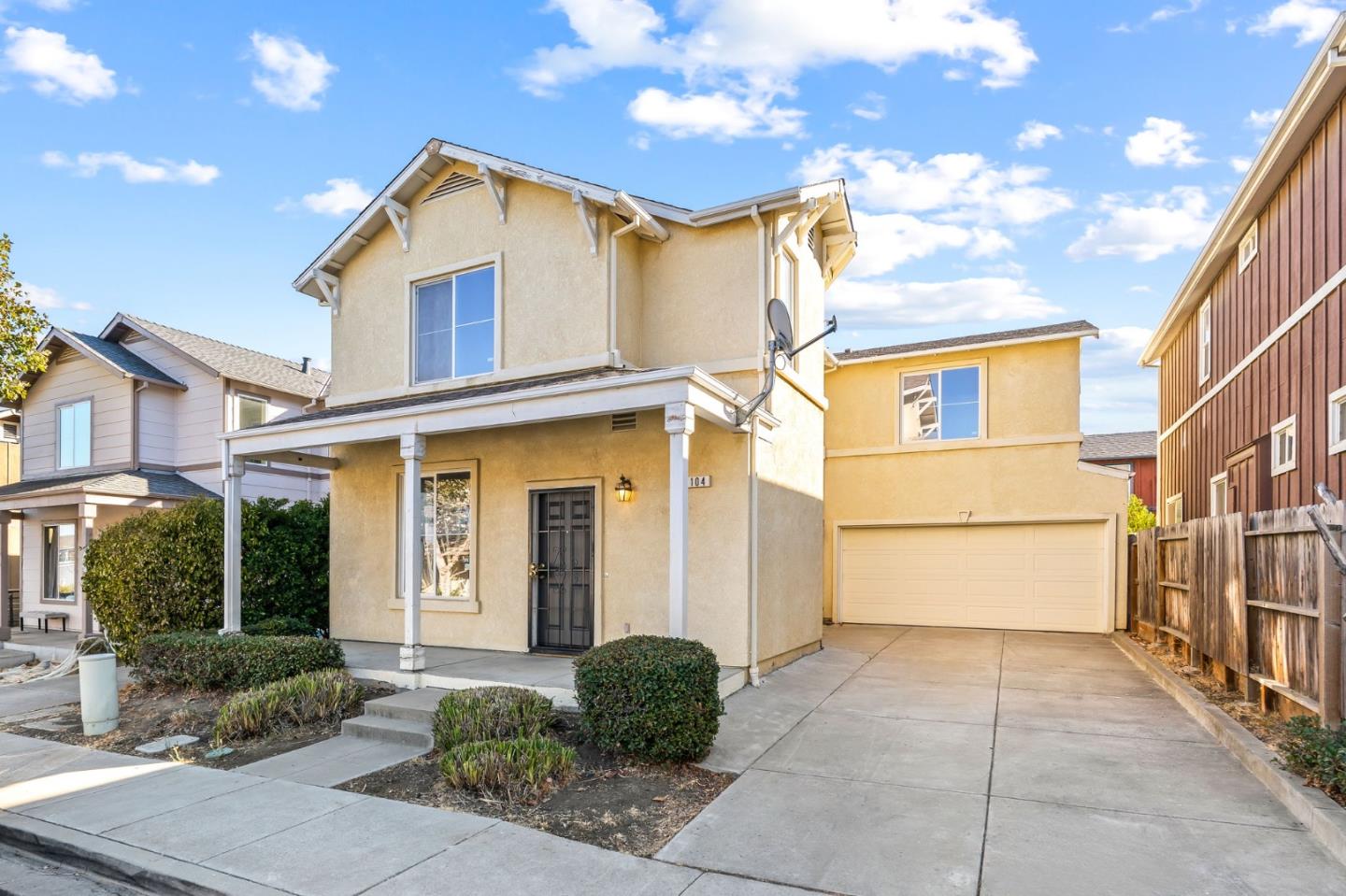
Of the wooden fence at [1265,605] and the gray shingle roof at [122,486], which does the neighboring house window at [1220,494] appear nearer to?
the wooden fence at [1265,605]

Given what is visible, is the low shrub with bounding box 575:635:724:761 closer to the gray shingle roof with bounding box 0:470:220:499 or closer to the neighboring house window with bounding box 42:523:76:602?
the gray shingle roof with bounding box 0:470:220:499

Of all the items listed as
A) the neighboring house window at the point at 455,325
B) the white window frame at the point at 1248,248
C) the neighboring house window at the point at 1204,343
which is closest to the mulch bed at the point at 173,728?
the neighboring house window at the point at 455,325

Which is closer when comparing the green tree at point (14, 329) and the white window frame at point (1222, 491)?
the white window frame at point (1222, 491)

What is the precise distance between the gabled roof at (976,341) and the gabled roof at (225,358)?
1160 cm

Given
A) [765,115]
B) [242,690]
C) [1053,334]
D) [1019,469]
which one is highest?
[765,115]

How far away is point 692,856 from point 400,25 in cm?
1124

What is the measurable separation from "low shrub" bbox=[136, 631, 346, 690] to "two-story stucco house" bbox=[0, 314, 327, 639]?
6.18 metres

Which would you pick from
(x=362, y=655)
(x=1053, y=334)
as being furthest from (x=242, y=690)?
(x=1053, y=334)

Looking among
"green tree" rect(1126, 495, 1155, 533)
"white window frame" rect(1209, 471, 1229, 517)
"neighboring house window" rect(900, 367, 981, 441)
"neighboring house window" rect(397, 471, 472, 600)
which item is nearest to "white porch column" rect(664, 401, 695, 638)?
"neighboring house window" rect(397, 471, 472, 600)

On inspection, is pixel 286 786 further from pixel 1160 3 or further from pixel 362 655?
pixel 1160 3

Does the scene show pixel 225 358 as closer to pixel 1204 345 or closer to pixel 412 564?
pixel 412 564

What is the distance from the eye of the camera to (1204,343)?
12656 mm

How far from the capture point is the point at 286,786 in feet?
18.9

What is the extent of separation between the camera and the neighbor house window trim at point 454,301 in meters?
10.1
